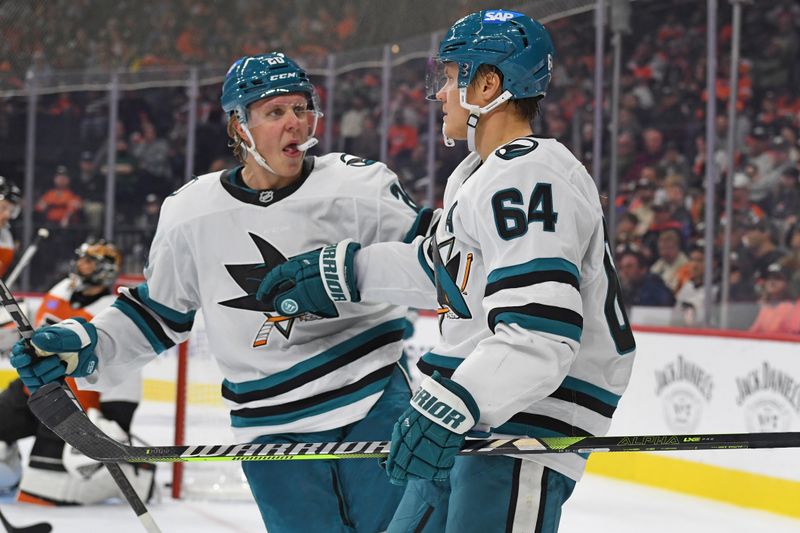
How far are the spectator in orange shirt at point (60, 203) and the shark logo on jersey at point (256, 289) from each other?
5549 millimetres

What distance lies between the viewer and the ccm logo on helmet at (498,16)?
5.27 feet

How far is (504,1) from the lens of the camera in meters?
6.93

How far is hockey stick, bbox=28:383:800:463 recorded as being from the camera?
58.7 inches

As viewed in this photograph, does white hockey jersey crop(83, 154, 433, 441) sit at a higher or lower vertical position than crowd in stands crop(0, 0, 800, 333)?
lower

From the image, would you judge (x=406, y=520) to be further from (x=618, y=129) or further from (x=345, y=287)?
(x=618, y=129)

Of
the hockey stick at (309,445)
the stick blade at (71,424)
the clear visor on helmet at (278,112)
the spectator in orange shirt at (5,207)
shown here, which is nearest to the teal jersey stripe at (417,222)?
the clear visor on helmet at (278,112)

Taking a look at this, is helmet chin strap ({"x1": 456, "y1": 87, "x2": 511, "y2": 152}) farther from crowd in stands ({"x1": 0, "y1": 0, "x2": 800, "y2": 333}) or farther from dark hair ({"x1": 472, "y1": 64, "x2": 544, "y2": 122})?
crowd in stands ({"x1": 0, "y1": 0, "x2": 800, "y2": 333})

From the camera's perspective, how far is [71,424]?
6.64ft

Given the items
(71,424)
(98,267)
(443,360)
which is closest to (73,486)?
(98,267)

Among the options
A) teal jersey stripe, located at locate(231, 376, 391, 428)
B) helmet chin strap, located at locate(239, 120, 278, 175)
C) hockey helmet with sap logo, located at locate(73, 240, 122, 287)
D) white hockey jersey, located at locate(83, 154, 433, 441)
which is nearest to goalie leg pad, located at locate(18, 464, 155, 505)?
hockey helmet with sap logo, located at locate(73, 240, 122, 287)

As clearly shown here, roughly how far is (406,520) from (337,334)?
0.58 m

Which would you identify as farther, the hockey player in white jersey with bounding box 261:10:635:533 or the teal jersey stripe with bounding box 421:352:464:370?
the teal jersey stripe with bounding box 421:352:464:370

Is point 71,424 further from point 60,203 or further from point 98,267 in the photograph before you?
point 60,203

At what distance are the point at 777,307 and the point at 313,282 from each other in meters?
3.05
